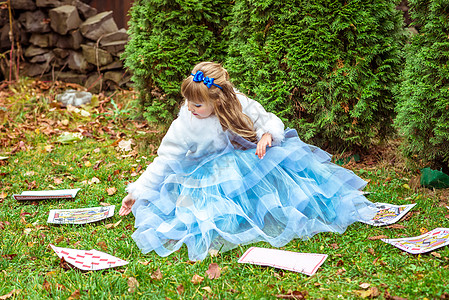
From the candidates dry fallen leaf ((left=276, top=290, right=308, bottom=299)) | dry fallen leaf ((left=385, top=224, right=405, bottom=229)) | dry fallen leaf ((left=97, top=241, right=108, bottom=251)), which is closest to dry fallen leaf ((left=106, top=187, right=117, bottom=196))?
dry fallen leaf ((left=97, top=241, right=108, bottom=251))

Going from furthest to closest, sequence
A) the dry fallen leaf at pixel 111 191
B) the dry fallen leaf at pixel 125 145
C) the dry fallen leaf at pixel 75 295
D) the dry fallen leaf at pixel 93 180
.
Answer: the dry fallen leaf at pixel 125 145
the dry fallen leaf at pixel 93 180
the dry fallen leaf at pixel 111 191
the dry fallen leaf at pixel 75 295

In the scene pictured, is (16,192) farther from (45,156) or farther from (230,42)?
(230,42)

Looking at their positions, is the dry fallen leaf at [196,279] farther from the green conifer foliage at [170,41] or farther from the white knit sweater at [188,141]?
the green conifer foliage at [170,41]

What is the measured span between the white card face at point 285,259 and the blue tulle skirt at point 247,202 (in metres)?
0.14

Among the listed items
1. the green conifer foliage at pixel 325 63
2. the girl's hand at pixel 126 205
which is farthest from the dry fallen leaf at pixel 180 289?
the green conifer foliage at pixel 325 63

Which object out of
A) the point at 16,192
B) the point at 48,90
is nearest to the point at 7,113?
the point at 48,90

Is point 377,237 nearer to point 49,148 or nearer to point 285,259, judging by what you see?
point 285,259

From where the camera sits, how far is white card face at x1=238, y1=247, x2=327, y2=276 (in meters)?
2.60

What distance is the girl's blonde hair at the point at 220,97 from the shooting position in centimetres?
316

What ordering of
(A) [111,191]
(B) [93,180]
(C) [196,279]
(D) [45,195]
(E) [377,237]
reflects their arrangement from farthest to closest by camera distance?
(B) [93,180] < (A) [111,191] < (D) [45,195] < (E) [377,237] < (C) [196,279]

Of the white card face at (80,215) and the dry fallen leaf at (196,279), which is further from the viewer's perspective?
Answer: the white card face at (80,215)

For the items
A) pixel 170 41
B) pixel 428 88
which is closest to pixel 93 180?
pixel 170 41

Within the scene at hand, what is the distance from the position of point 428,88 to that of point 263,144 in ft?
5.17

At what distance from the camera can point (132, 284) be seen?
251 centimetres
